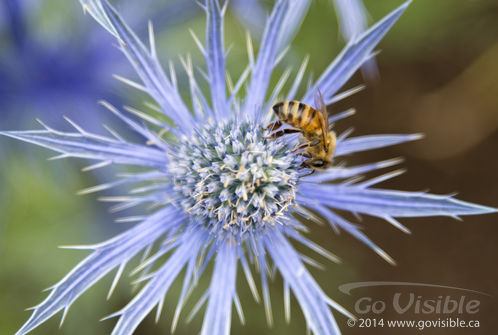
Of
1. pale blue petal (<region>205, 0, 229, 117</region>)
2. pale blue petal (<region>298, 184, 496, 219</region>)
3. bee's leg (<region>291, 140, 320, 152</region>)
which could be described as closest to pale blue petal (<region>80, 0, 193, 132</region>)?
pale blue petal (<region>205, 0, 229, 117</region>)

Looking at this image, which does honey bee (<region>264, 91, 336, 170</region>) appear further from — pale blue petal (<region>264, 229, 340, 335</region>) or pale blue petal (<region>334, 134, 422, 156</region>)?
pale blue petal (<region>264, 229, 340, 335</region>)

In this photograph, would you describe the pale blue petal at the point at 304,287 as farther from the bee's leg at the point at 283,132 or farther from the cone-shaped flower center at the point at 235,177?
the bee's leg at the point at 283,132

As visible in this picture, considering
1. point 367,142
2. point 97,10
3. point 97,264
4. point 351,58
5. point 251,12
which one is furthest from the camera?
point 251,12

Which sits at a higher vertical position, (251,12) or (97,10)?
(251,12)

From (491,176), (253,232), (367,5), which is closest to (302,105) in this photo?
(253,232)

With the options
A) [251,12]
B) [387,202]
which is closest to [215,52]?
[251,12]

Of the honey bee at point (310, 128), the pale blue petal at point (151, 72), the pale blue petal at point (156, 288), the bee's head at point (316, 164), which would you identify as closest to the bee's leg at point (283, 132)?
the honey bee at point (310, 128)

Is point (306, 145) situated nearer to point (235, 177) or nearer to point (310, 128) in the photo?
point (310, 128)
